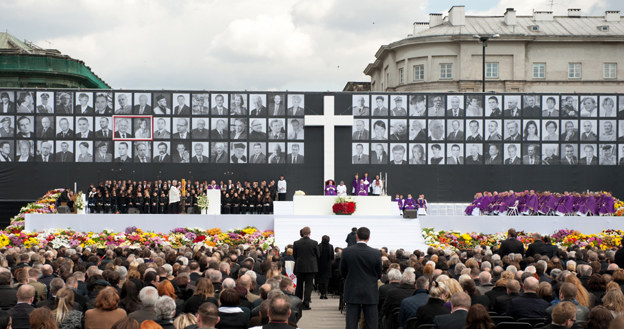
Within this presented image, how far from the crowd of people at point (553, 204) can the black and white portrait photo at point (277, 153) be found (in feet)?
32.5

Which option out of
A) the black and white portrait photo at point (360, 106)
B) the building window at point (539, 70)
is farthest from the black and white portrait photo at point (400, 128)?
the building window at point (539, 70)

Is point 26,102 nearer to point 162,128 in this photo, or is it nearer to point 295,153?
point 162,128

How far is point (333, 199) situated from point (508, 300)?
1980 centimetres

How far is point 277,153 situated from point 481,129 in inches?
364

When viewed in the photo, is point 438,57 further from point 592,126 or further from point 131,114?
point 131,114

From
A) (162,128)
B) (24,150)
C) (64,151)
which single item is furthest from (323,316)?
(24,150)

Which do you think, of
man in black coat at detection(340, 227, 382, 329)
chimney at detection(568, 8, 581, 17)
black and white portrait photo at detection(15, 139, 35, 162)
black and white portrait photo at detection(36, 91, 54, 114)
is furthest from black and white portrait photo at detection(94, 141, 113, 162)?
chimney at detection(568, 8, 581, 17)

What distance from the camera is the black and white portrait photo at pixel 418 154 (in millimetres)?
35219

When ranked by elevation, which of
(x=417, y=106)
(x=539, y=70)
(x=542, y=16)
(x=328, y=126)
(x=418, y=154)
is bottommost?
(x=418, y=154)

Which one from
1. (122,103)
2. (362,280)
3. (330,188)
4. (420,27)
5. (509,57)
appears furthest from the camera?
(420,27)

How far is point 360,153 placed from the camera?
35250 millimetres

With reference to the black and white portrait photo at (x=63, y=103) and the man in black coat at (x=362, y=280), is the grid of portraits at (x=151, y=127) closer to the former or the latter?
the black and white portrait photo at (x=63, y=103)

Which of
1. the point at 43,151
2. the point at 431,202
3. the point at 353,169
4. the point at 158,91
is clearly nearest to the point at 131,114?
the point at 158,91

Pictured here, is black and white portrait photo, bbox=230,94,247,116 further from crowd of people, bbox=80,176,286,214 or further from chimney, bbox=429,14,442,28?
chimney, bbox=429,14,442,28
